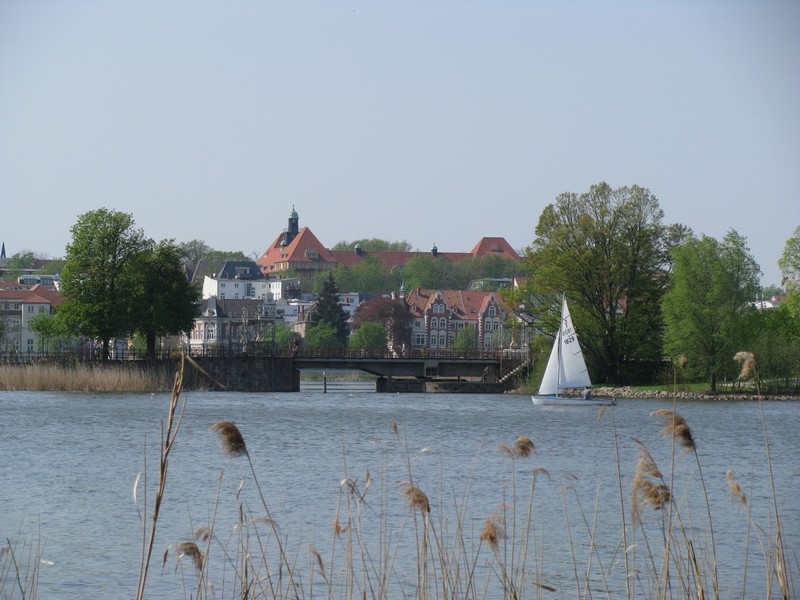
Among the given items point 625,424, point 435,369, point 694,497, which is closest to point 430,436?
point 625,424

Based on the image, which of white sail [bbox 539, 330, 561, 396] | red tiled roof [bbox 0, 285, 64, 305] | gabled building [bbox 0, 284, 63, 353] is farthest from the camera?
red tiled roof [bbox 0, 285, 64, 305]

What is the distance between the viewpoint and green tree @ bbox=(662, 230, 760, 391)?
66.8 meters

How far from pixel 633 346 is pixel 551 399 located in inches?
488

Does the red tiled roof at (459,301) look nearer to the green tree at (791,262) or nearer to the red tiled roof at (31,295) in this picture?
the red tiled roof at (31,295)

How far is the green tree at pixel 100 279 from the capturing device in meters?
76.7

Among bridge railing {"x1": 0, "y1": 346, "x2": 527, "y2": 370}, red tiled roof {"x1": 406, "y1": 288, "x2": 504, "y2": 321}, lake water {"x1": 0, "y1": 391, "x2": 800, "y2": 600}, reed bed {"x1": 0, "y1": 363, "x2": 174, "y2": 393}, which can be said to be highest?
red tiled roof {"x1": 406, "y1": 288, "x2": 504, "y2": 321}

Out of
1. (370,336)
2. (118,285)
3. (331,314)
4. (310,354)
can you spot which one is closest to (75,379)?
(118,285)

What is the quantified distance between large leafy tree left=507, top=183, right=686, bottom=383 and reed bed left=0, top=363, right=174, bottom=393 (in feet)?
71.0

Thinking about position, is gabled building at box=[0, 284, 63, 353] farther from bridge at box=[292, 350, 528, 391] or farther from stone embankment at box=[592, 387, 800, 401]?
stone embankment at box=[592, 387, 800, 401]

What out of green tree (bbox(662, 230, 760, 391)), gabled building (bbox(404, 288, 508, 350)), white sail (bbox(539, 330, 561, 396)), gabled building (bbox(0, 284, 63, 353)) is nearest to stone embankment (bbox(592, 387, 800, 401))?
green tree (bbox(662, 230, 760, 391))

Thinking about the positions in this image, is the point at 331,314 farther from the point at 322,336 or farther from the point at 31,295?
the point at 31,295

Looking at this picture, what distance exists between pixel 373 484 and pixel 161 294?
176 feet

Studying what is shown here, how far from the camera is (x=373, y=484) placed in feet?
85.0

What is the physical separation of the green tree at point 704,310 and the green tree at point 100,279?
30631mm
